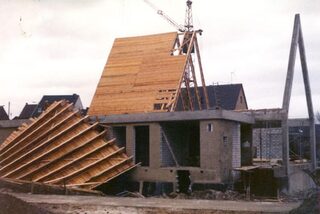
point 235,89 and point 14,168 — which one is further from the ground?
point 235,89

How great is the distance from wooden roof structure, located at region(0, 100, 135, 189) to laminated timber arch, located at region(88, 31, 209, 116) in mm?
2889

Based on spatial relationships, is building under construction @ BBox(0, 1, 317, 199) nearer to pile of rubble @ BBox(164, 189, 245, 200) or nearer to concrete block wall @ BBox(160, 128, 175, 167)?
concrete block wall @ BBox(160, 128, 175, 167)

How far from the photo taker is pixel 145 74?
1031 inches

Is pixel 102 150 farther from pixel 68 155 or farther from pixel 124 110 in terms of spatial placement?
pixel 124 110

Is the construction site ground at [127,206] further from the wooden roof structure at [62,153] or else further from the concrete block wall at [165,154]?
the concrete block wall at [165,154]

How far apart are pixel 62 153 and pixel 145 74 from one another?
6898 mm

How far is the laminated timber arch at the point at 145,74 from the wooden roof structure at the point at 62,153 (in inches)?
114

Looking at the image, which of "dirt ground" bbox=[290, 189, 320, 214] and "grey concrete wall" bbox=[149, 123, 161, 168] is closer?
"dirt ground" bbox=[290, 189, 320, 214]

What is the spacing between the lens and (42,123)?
22812 millimetres

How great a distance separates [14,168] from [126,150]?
16.5 ft

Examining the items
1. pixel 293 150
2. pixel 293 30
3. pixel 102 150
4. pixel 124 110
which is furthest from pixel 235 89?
pixel 102 150

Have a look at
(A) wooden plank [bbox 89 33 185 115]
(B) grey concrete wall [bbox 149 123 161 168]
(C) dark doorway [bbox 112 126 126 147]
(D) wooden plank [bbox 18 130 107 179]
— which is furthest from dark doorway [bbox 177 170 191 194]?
(D) wooden plank [bbox 18 130 107 179]

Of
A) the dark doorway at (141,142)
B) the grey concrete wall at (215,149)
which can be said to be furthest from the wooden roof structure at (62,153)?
the grey concrete wall at (215,149)

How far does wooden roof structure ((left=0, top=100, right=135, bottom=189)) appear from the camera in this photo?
2083 cm
